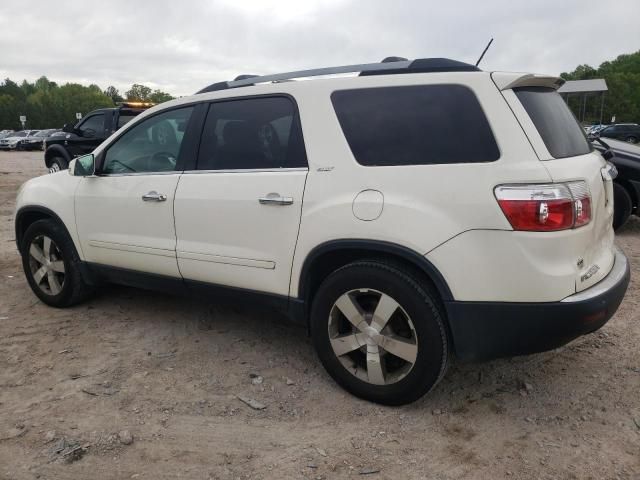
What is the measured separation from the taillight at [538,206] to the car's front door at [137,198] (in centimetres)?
210

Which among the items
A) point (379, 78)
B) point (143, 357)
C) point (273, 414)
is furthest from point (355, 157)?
point (143, 357)

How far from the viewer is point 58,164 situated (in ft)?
40.7

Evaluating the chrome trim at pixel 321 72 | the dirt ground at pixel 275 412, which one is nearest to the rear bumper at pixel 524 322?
the dirt ground at pixel 275 412

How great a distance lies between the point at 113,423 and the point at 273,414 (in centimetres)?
83

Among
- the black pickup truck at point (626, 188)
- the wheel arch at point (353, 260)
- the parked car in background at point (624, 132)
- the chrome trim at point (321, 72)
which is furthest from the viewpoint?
the parked car in background at point (624, 132)

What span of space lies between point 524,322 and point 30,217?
13.4 ft

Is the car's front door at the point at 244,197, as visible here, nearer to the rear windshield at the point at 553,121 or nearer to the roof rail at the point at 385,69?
the roof rail at the point at 385,69

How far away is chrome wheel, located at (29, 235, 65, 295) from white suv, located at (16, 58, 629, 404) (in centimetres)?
105

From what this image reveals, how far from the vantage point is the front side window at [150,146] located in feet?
12.2

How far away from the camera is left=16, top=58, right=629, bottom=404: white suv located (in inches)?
97.6

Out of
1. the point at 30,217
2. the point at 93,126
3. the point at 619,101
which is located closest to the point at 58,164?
the point at 93,126

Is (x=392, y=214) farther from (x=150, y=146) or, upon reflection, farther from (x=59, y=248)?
(x=59, y=248)

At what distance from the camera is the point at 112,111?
36.4ft

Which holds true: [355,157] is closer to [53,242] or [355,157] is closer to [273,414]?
[273,414]
